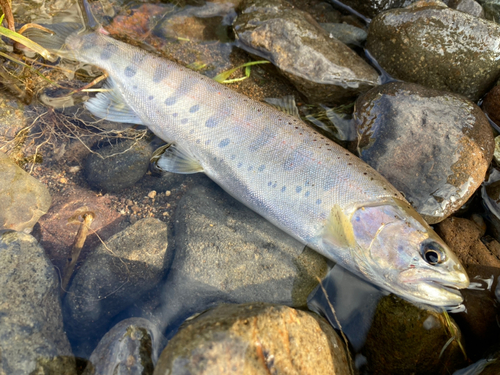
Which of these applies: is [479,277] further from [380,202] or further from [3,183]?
[3,183]

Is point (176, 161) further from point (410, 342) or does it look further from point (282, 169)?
point (410, 342)

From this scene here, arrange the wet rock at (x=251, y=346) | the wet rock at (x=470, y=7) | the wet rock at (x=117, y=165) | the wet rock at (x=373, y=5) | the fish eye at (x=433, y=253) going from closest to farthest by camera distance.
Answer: the wet rock at (x=251, y=346) → the fish eye at (x=433, y=253) → the wet rock at (x=117, y=165) → the wet rock at (x=470, y=7) → the wet rock at (x=373, y=5)

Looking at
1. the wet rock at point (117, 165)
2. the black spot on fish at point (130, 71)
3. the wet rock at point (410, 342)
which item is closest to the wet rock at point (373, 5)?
the black spot on fish at point (130, 71)

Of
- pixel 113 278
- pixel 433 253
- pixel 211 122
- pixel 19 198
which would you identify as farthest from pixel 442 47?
pixel 19 198

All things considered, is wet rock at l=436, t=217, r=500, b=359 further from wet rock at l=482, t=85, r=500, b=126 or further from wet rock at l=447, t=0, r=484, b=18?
wet rock at l=447, t=0, r=484, b=18

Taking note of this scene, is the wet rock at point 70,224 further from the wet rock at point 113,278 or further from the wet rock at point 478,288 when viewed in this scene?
the wet rock at point 478,288

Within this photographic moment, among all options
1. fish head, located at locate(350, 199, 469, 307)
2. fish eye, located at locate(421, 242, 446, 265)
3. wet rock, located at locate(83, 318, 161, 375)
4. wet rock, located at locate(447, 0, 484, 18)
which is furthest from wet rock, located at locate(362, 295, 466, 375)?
wet rock, located at locate(447, 0, 484, 18)
